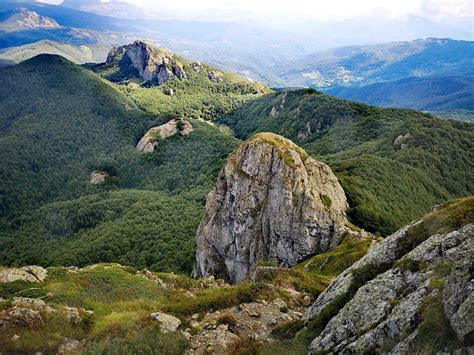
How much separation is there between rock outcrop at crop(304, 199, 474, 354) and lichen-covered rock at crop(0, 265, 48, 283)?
27069 millimetres

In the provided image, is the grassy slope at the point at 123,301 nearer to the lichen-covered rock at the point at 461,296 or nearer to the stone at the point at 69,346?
the stone at the point at 69,346

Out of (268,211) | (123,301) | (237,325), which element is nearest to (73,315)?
(123,301)

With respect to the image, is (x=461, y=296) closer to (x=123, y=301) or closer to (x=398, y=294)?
(x=398, y=294)

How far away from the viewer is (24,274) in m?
37.1

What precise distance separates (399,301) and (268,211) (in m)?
51.3

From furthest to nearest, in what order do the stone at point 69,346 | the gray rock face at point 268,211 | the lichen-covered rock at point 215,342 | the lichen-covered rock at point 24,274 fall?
1. the gray rock face at point 268,211
2. the lichen-covered rock at point 24,274
3. the lichen-covered rock at point 215,342
4. the stone at point 69,346

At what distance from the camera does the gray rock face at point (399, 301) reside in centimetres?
1583

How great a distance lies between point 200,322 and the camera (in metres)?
27.3

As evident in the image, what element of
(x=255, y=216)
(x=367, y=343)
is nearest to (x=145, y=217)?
(x=255, y=216)

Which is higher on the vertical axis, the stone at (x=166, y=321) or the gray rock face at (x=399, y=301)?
the gray rock face at (x=399, y=301)

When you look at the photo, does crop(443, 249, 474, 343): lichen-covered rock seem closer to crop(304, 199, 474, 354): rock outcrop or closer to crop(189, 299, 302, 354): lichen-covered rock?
crop(304, 199, 474, 354): rock outcrop

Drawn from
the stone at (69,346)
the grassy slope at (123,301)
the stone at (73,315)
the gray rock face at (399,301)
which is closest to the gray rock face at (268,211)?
the grassy slope at (123,301)

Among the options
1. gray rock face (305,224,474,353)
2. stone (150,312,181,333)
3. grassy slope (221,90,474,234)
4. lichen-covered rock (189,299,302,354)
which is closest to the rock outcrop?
gray rock face (305,224,474,353)

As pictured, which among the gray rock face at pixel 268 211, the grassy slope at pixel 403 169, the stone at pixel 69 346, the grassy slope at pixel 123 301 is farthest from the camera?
the grassy slope at pixel 403 169
